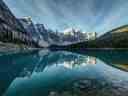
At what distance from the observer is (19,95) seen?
14.6 metres

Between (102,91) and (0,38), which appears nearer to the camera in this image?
(102,91)

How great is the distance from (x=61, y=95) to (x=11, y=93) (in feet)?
17.5

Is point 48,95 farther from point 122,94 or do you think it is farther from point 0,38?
point 0,38

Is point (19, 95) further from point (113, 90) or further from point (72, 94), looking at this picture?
point (113, 90)

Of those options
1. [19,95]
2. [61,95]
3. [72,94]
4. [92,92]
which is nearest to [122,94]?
[92,92]

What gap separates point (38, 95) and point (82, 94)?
4.22 m

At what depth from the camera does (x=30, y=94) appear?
48.9 ft

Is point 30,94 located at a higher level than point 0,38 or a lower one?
lower

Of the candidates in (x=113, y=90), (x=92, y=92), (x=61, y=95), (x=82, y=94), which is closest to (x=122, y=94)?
(x=113, y=90)

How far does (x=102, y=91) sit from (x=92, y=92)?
1150mm

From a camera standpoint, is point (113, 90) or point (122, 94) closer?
point (122, 94)

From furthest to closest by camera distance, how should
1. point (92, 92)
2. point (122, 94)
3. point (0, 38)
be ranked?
point (0, 38) → point (92, 92) → point (122, 94)

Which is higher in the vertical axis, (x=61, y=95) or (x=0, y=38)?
(x=0, y=38)

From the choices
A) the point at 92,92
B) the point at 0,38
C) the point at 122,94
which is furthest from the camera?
the point at 0,38
